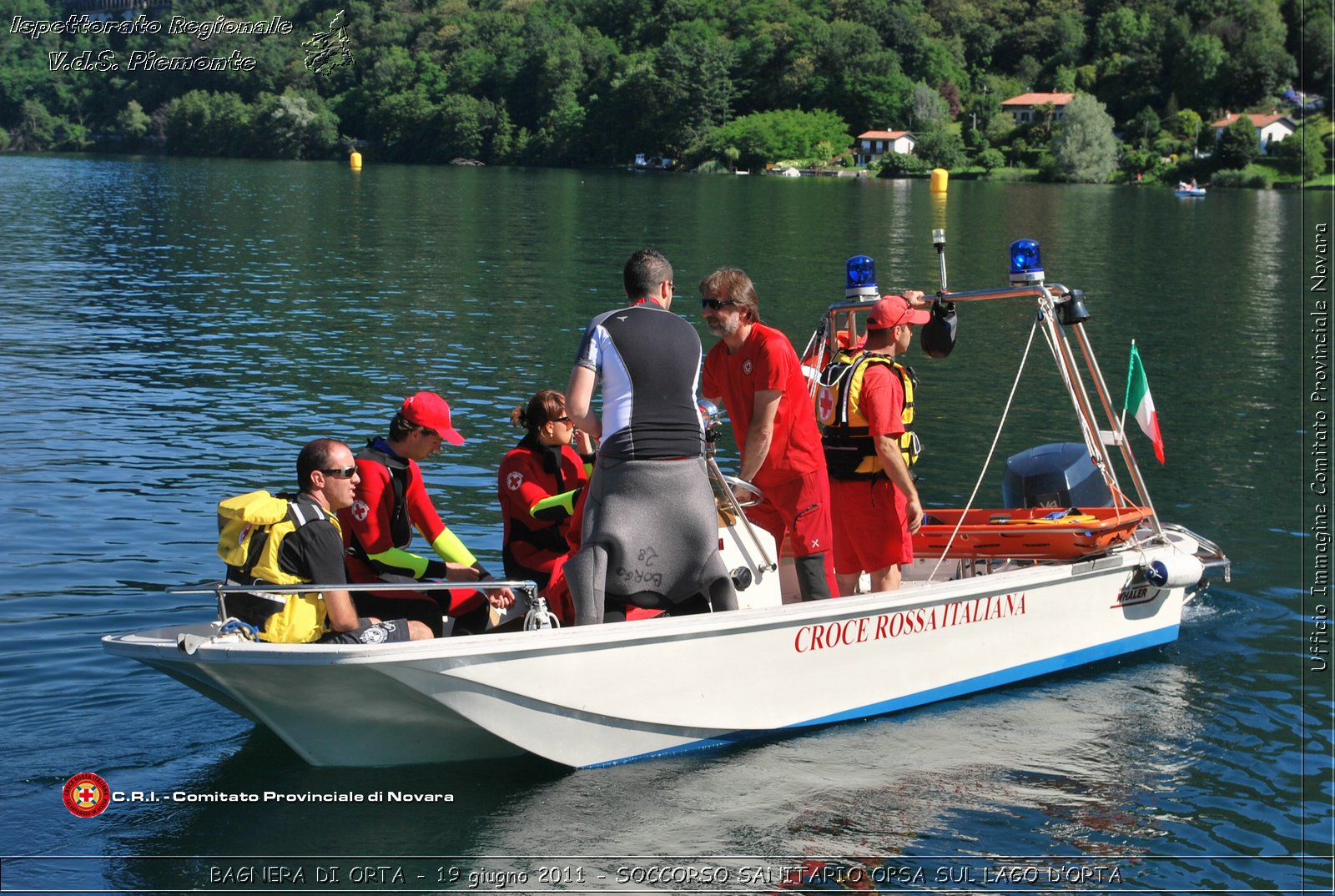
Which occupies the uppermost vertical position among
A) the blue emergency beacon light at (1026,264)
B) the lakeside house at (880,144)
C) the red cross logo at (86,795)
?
the lakeside house at (880,144)

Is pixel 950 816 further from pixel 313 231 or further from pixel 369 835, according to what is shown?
pixel 313 231

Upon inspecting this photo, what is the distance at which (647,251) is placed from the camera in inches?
234

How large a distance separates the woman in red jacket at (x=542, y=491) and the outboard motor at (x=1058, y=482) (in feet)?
12.3

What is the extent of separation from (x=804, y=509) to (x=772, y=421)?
0.60 metres

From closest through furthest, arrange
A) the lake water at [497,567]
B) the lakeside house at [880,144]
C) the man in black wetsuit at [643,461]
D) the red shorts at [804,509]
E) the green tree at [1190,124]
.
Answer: the man in black wetsuit at [643,461]
the lake water at [497,567]
the red shorts at [804,509]
the green tree at [1190,124]
the lakeside house at [880,144]

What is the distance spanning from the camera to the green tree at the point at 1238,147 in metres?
83.4

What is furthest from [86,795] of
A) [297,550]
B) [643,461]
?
[643,461]

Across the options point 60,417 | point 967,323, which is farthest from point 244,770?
point 967,323

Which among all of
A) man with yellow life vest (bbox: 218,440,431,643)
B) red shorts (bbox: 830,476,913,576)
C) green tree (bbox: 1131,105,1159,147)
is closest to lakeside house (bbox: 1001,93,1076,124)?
green tree (bbox: 1131,105,1159,147)

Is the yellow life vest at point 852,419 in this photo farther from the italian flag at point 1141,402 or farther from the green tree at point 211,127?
the green tree at point 211,127

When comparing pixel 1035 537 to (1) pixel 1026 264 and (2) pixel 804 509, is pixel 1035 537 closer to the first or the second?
(1) pixel 1026 264

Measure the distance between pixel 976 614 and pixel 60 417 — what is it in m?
11.1

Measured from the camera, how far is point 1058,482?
9.46 meters

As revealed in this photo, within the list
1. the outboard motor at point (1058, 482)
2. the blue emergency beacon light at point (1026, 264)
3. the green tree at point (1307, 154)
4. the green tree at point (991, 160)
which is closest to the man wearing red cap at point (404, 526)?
the blue emergency beacon light at point (1026, 264)
